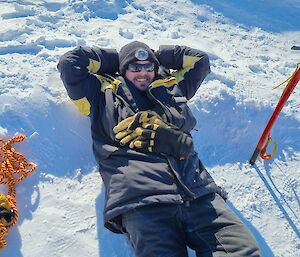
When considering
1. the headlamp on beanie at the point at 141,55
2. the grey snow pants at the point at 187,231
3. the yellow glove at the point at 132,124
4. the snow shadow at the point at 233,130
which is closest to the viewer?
the grey snow pants at the point at 187,231

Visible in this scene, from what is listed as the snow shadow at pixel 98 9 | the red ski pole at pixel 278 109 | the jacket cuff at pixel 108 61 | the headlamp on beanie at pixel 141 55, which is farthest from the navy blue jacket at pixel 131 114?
the snow shadow at pixel 98 9

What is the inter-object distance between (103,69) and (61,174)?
0.69m

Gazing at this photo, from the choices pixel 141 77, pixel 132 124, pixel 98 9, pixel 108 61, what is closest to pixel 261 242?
pixel 132 124

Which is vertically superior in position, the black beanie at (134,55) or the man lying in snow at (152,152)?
the black beanie at (134,55)

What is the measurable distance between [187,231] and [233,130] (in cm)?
115

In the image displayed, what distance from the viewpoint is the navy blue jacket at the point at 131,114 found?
2.40 metres

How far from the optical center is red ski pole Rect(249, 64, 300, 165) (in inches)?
113

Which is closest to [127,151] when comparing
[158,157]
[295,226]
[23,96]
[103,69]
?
[158,157]

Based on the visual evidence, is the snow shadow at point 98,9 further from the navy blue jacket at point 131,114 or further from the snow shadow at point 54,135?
the snow shadow at point 54,135

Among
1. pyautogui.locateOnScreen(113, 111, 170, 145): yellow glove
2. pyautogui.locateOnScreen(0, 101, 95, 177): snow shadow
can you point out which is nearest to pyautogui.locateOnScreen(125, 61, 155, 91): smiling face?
pyautogui.locateOnScreen(113, 111, 170, 145): yellow glove

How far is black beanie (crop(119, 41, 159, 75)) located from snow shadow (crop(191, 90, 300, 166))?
0.56 metres

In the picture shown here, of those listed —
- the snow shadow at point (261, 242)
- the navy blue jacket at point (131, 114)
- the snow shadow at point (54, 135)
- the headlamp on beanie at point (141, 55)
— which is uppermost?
the headlamp on beanie at point (141, 55)

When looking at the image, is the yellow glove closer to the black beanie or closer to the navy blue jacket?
the navy blue jacket

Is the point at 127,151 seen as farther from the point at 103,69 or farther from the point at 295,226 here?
the point at 295,226
